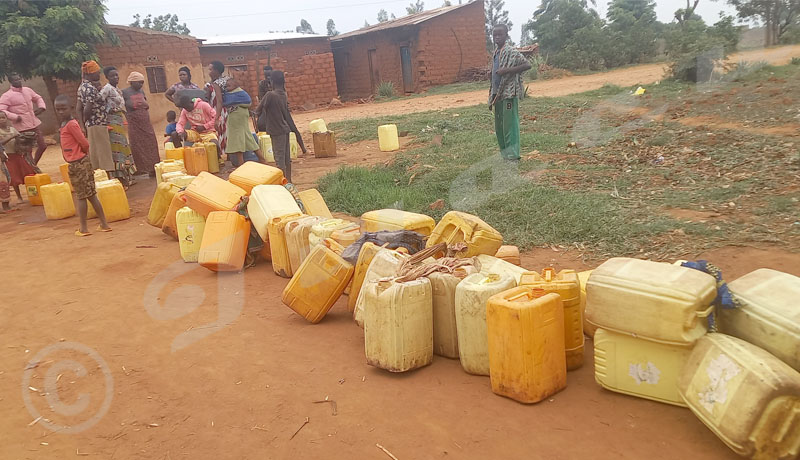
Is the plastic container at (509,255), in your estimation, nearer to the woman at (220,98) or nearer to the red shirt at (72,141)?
the red shirt at (72,141)

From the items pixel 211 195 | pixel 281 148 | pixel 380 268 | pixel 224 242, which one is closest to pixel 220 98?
pixel 281 148

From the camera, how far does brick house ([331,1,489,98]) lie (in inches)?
966

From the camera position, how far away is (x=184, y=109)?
1005 cm

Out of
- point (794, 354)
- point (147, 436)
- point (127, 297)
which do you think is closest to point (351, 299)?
point (147, 436)

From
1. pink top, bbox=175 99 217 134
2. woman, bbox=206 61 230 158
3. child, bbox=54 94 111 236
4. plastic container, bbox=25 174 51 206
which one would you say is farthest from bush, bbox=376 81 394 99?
child, bbox=54 94 111 236

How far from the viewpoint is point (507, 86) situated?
7.92 metres

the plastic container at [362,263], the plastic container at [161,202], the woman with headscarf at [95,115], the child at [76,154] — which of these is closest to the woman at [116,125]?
the woman with headscarf at [95,115]

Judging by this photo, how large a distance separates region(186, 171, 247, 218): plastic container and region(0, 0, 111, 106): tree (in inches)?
547

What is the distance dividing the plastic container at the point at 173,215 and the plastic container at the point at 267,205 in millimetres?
1017

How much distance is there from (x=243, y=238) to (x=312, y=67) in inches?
808

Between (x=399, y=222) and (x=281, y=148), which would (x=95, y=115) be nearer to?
(x=281, y=148)

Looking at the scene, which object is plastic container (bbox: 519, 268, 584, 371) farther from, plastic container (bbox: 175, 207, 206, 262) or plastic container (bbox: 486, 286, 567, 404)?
plastic container (bbox: 175, 207, 206, 262)

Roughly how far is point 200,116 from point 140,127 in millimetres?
1033
